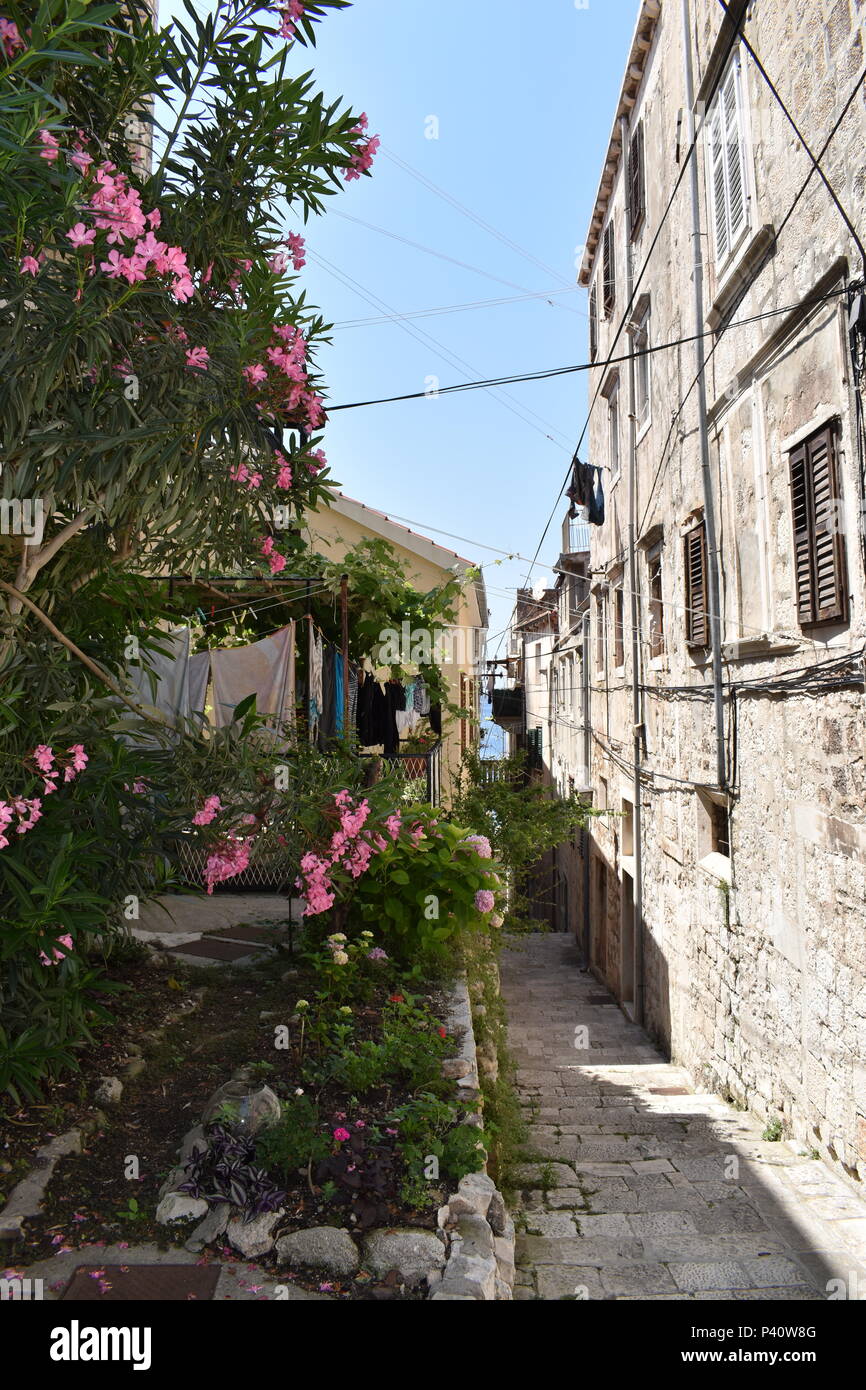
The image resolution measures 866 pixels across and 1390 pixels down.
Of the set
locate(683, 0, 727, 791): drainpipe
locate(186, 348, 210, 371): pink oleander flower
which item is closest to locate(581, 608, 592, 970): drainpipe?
locate(683, 0, 727, 791): drainpipe

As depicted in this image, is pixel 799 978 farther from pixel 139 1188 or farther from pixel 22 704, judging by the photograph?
pixel 22 704

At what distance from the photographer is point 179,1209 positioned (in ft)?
11.9

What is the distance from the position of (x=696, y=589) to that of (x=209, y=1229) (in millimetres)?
7532

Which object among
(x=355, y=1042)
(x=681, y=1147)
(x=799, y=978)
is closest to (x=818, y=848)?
(x=799, y=978)

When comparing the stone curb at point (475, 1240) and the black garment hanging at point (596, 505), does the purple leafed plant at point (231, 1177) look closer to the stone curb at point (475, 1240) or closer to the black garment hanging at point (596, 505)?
the stone curb at point (475, 1240)

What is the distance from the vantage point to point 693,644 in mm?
9312

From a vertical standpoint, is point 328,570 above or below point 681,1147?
above

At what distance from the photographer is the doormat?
10.4ft

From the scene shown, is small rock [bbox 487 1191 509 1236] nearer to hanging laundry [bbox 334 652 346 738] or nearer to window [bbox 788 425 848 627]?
window [bbox 788 425 848 627]

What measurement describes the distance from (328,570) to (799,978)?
4818mm

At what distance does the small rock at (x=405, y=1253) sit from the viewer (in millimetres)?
3332

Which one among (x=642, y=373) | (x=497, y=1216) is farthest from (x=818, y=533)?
(x=642, y=373)

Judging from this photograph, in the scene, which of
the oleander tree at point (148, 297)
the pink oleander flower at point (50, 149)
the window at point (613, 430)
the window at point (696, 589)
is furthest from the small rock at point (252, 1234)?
the window at point (613, 430)

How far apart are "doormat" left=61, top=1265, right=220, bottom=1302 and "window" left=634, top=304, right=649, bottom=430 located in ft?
36.6
